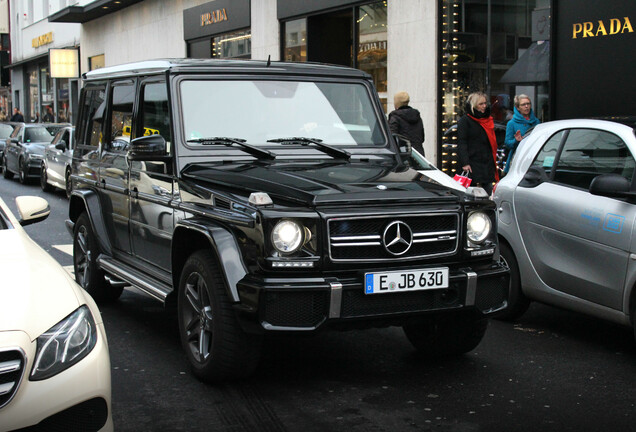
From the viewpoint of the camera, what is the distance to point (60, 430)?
348 cm

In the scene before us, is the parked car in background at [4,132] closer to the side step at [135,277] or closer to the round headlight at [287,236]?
the side step at [135,277]

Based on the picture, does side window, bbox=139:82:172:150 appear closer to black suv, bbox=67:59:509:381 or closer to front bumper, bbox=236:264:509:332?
black suv, bbox=67:59:509:381

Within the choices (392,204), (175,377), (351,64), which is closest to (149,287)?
(175,377)

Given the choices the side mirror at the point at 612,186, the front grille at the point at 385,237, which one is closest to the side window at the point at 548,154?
the side mirror at the point at 612,186

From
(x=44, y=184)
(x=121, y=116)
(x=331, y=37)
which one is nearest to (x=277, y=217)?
(x=121, y=116)

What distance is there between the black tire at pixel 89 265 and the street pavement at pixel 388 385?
776mm

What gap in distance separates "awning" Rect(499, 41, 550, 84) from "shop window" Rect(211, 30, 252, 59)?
10213mm

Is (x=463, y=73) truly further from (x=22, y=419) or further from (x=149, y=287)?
(x=22, y=419)

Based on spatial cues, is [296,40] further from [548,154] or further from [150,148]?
[150,148]

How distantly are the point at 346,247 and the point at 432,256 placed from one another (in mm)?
535

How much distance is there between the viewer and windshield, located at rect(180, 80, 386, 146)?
6.20 m

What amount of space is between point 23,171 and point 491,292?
19.8 m

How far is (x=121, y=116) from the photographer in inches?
290

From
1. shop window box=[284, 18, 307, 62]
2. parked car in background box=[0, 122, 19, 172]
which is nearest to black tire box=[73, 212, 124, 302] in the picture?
shop window box=[284, 18, 307, 62]
